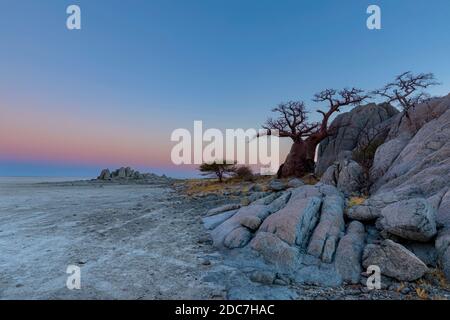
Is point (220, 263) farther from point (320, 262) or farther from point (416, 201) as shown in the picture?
point (416, 201)

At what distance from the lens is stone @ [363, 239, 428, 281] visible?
6.15m

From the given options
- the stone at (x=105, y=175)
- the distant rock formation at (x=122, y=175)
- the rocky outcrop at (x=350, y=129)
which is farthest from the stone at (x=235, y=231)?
the stone at (x=105, y=175)

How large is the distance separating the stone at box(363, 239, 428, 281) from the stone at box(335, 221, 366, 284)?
0.75ft

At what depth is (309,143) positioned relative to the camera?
96.1 feet

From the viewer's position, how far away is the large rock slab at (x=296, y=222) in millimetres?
8133

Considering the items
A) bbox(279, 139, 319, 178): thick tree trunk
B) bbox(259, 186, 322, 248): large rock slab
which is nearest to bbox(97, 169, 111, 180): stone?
bbox(279, 139, 319, 178): thick tree trunk

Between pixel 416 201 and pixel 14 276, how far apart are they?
10.2 metres

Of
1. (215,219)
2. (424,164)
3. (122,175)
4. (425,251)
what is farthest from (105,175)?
(425,251)

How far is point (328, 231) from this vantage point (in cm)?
821

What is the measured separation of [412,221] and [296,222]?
294 centimetres

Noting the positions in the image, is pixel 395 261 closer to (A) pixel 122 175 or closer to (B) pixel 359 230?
(B) pixel 359 230

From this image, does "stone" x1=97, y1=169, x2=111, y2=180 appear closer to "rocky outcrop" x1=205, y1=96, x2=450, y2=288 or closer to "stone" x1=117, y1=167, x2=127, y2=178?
"stone" x1=117, y1=167, x2=127, y2=178

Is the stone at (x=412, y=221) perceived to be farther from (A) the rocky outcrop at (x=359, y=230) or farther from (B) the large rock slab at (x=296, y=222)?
(B) the large rock slab at (x=296, y=222)
